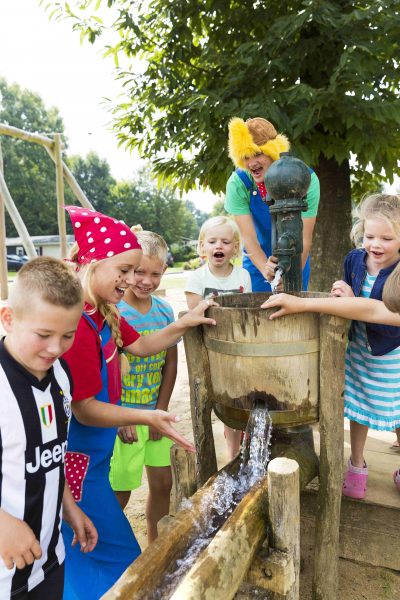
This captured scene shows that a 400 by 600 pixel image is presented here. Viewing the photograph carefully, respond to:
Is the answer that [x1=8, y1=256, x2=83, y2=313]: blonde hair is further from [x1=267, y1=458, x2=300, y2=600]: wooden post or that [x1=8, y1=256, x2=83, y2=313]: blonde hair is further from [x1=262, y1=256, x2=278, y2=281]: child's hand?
[x1=262, y1=256, x2=278, y2=281]: child's hand

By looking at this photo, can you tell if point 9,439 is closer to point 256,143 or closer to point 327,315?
point 327,315

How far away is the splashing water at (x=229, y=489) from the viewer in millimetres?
1378

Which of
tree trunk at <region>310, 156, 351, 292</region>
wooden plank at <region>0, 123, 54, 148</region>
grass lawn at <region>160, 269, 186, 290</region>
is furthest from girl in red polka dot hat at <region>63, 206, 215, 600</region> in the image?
grass lawn at <region>160, 269, 186, 290</region>

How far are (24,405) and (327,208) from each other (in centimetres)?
434

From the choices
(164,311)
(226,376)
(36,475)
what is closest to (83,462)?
(36,475)

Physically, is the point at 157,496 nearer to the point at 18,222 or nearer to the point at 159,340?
the point at 159,340

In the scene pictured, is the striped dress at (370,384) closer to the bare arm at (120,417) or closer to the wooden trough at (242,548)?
the wooden trough at (242,548)

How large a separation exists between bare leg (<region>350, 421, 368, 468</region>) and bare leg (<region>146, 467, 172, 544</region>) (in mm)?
894

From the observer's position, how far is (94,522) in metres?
1.81

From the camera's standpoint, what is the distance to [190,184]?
510 centimetres

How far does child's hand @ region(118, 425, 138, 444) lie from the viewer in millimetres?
2330

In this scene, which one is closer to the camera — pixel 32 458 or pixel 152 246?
pixel 32 458

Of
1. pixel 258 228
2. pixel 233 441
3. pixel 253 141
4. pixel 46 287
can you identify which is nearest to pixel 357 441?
pixel 233 441

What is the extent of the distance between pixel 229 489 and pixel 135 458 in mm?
729
